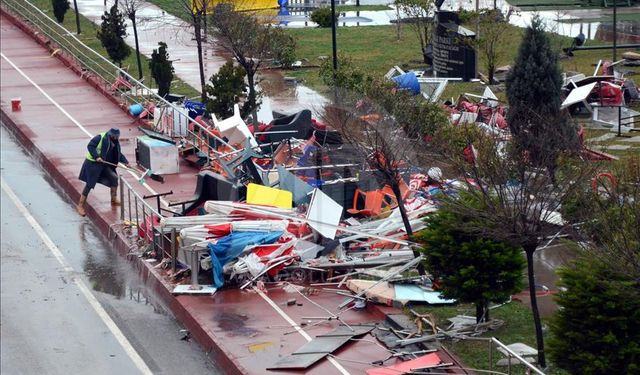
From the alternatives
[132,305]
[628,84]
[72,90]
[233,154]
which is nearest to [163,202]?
[233,154]

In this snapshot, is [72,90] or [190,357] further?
[72,90]

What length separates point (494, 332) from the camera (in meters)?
17.6

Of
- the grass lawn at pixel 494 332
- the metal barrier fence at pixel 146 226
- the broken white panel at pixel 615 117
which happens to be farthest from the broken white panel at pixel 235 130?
the grass lawn at pixel 494 332

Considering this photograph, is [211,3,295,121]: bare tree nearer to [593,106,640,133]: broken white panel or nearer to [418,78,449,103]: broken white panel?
[418,78,449,103]: broken white panel

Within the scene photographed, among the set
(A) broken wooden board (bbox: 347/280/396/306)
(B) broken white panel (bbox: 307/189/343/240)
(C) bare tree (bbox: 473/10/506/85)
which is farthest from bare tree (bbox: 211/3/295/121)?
(A) broken wooden board (bbox: 347/280/396/306)

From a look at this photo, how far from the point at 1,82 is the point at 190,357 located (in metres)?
20.0

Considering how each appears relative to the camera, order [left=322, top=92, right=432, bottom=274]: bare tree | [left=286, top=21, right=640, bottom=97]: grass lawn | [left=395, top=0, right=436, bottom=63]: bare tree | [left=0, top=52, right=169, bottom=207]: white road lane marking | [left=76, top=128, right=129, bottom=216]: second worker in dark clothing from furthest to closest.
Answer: [left=395, top=0, right=436, bottom=63]: bare tree < [left=286, top=21, right=640, bottom=97]: grass lawn < [left=0, top=52, right=169, bottom=207]: white road lane marking < [left=76, top=128, right=129, bottom=216]: second worker in dark clothing < [left=322, top=92, right=432, bottom=274]: bare tree

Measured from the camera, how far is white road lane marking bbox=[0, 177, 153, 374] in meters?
18.1

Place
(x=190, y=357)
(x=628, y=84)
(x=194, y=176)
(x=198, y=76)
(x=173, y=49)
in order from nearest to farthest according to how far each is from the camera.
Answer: (x=190, y=357) < (x=194, y=176) < (x=628, y=84) < (x=198, y=76) < (x=173, y=49)

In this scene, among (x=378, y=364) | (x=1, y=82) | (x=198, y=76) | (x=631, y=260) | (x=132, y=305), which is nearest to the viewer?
(x=631, y=260)

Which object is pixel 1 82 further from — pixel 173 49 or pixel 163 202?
pixel 163 202

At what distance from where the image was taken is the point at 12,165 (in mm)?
28531

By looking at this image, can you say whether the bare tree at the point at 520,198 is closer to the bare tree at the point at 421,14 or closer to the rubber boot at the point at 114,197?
the rubber boot at the point at 114,197

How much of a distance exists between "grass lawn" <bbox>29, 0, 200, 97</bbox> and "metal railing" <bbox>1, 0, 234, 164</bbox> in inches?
31.9
